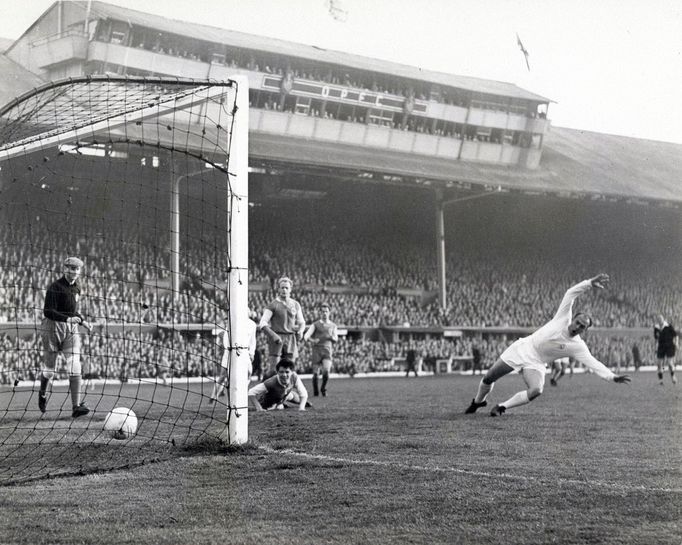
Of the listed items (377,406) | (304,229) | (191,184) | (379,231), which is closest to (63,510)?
(377,406)

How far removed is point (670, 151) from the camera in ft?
144

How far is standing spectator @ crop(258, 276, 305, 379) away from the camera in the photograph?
38.9ft

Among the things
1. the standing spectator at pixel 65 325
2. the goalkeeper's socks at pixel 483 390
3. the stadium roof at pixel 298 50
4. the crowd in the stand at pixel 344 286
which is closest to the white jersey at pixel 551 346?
the goalkeeper's socks at pixel 483 390

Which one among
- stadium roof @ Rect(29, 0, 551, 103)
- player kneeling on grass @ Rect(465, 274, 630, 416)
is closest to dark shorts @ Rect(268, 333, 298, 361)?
player kneeling on grass @ Rect(465, 274, 630, 416)

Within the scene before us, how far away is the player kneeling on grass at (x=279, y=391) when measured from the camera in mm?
10430

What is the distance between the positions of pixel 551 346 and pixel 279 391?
142 inches

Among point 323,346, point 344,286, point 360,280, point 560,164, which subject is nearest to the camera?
point 323,346

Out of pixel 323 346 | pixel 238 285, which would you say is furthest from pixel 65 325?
pixel 323 346

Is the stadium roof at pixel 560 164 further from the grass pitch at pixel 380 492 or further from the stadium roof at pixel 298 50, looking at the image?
the grass pitch at pixel 380 492

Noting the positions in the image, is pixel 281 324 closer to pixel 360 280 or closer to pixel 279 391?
pixel 279 391

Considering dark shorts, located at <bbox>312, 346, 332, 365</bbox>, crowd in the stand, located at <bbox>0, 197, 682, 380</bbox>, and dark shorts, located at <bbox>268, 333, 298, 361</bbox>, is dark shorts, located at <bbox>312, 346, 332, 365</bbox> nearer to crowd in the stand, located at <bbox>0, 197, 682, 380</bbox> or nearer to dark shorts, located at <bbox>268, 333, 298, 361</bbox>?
dark shorts, located at <bbox>268, 333, 298, 361</bbox>

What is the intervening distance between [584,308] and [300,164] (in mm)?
15419

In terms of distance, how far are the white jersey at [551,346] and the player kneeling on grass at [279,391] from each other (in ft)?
9.33

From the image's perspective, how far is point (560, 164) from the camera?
37.9 metres
